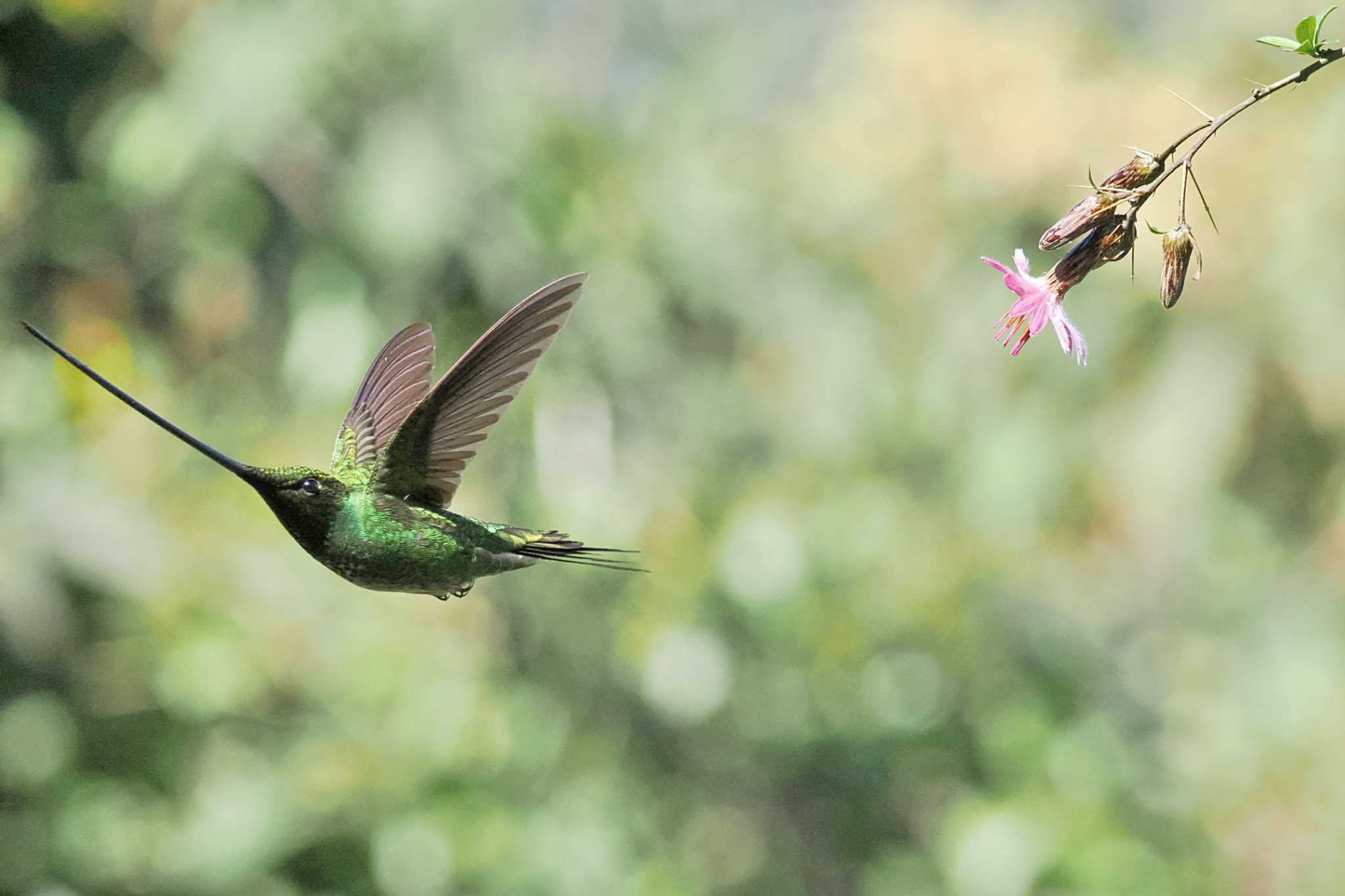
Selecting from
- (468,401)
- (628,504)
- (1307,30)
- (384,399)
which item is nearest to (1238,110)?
(1307,30)

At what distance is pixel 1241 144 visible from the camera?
18.7 ft

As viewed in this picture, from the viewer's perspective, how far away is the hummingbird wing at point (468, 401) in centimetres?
71

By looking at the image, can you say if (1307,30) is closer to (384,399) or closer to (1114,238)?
(1114,238)

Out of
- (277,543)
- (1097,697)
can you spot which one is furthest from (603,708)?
(1097,697)

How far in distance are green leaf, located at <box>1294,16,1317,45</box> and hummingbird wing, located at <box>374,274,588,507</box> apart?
0.43 meters

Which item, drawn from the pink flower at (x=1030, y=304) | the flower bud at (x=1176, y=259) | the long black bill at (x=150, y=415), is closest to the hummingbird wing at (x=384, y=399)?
the long black bill at (x=150, y=415)

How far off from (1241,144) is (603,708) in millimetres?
3702

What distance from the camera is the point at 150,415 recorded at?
0.55 meters

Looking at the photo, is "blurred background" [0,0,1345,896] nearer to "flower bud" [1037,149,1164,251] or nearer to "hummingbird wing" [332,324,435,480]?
"hummingbird wing" [332,324,435,480]

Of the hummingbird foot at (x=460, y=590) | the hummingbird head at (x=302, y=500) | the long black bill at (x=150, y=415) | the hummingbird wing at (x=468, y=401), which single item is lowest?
the long black bill at (x=150, y=415)

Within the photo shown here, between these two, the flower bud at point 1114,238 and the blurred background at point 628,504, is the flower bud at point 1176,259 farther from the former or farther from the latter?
the blurred background at point 628,504

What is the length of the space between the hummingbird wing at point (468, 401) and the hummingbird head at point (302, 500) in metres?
0.08

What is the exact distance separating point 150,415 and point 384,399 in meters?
0.46

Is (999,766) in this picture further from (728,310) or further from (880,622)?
(728,310)
